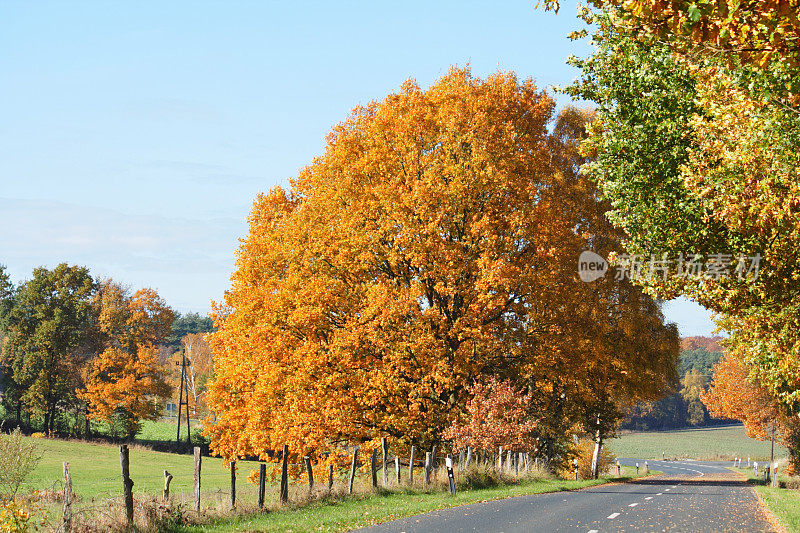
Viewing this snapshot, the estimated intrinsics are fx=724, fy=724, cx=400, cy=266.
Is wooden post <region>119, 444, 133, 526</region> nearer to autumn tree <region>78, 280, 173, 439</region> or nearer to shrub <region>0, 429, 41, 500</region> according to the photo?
shrub <region>0, 429, 41, 500</region>

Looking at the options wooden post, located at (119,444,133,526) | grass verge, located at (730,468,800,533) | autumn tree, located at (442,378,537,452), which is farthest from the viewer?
autumn tree, located at (442,378,537,452)

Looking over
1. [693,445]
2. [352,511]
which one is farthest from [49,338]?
[693,445]

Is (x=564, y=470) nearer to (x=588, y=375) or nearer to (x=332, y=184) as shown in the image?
(x=588, y=375)

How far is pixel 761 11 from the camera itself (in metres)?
7.69

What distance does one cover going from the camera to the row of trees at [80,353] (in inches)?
2458

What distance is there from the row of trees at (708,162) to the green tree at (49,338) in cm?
5867

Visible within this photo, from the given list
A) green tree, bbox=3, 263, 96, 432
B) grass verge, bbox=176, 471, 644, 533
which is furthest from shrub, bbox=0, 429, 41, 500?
green tree, bbox=3, 263, 96, 432

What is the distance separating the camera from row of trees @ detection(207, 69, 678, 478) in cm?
2612

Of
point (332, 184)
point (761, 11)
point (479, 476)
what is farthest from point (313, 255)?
point (761, 11)

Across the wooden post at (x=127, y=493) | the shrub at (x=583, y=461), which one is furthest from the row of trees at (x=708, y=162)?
the shrub at (x=583, y=461)

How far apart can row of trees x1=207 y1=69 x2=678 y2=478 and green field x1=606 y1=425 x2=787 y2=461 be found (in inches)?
2351

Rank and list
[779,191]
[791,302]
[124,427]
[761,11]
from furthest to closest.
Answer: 1. [124,427]
2. [791,302]
3. [779,191]
4. [761,11]

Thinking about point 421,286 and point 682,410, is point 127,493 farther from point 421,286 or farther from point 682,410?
point 682,410

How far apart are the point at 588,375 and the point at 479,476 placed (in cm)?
892
